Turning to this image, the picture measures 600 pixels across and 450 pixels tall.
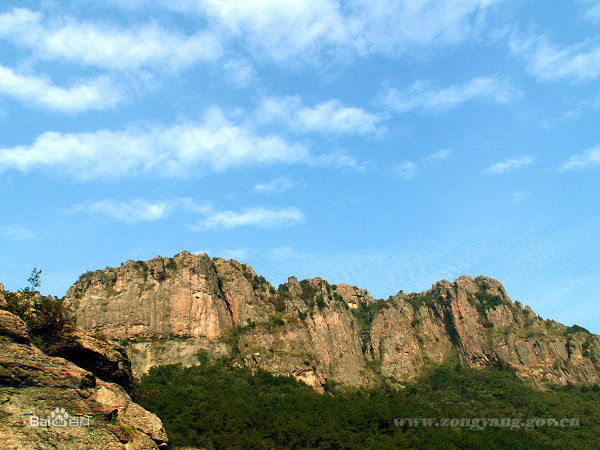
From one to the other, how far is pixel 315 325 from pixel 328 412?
51.3 meters

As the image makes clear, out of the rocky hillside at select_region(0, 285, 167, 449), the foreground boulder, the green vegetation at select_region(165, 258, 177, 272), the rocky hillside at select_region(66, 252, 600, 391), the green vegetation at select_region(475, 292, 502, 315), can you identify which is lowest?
the rocky hillside at select_region(0, 285, 167, 449)

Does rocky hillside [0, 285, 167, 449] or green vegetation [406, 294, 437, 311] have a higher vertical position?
green vegetation [406, 294, 437, 311]

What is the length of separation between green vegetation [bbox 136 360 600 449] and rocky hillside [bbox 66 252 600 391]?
689cm

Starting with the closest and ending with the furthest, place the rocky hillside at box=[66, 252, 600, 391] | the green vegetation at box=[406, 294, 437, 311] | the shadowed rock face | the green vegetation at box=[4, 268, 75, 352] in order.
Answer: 1. the shadowed rock face
2. the green vegetation at box=[4, 268, 75, 352]
3. the rocky hillside at box=[66, 252, 600, 391]
4. the green vegetation at box=[406, 294, 437, 311]

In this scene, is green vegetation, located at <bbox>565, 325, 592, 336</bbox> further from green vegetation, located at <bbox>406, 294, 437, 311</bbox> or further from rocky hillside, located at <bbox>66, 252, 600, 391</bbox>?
green vegetation, located at <bbox>406, 294, 437, 311</bbox>

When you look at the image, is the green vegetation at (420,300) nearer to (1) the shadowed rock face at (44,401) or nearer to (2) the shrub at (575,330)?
(2) the shrub at (575,330)

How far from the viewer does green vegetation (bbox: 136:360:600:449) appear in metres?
64.5

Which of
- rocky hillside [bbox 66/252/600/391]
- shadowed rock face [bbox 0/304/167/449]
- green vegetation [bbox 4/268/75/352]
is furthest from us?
rocky hillside [bbox 66/252/600/391]

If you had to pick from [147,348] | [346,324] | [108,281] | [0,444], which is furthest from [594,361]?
[0,444]

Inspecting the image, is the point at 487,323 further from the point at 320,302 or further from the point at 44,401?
the point at 44,401

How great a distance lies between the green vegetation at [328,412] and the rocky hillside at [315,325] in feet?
22.6

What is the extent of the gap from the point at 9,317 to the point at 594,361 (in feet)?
476

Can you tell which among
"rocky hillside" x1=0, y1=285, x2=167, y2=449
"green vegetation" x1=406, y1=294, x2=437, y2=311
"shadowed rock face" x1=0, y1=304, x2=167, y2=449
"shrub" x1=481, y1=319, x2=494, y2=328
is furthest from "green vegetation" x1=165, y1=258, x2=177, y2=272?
"shrub" x1=481, y1=319, x2=494, y2=328

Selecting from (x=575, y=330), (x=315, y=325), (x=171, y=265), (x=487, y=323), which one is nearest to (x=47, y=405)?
(x=171, y=265)
